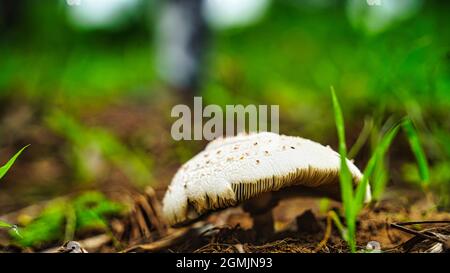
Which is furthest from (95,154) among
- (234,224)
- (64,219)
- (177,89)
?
(234,224)

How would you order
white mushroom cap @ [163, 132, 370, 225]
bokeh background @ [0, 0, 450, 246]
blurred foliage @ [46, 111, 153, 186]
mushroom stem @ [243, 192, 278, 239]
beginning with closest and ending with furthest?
white mushroom cap @ [163, 132, 370, 225] → mushroom stem @ [243, 192, 278, 239] → bokeh background @ [0, 0, 450, 246] → blurred foliage @ [46, 111, 153, 186]

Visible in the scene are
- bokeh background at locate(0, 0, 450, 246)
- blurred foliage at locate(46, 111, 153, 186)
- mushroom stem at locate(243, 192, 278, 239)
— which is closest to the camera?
mushroom stem at locate(243, 192, 278, 239)

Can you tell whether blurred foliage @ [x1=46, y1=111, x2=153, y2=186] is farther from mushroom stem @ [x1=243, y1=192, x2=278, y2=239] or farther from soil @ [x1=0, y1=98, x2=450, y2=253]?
mushroom stem @ [x1=243, y1=192, x2=278, y2=239]

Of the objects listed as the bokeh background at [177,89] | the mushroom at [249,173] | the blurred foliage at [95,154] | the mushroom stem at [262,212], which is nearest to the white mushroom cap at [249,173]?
the mushroom at [249,173]

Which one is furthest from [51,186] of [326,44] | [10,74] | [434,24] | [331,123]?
[326,44]

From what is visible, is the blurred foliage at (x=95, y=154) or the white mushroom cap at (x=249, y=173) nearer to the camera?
the white mushroom cap at (x=249, y=173)

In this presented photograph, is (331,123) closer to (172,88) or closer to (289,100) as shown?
(289,100)

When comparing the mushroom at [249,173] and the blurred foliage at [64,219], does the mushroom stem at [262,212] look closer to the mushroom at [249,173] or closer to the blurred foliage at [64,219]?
the mushroom at [249,173]

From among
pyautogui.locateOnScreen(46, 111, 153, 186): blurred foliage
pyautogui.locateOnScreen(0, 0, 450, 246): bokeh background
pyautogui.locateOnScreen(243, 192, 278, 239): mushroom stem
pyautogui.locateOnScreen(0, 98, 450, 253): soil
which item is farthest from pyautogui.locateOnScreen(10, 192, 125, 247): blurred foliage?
pyautogui.locateOnScreen(46, 111, 153, 186): blurred foliage
